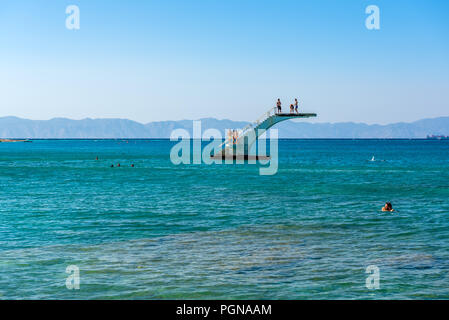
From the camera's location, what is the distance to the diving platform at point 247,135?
59.2 meters

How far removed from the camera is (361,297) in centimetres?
1245

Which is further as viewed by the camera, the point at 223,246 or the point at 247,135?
the point at 247,135

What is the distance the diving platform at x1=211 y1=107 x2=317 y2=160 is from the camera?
5922 cm

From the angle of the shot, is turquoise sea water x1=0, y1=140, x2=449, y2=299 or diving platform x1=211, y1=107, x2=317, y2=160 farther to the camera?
diving platform x1=211, y1=107, x2=317, y2=160

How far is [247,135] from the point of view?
209ft

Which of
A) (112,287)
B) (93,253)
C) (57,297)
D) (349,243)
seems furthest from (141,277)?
(349,243)

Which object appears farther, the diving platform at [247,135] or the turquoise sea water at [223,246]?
the diving platform at [247,135]

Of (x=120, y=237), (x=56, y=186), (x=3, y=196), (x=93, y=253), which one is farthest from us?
(x=56, y=186)

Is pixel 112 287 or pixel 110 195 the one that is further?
pixel 110 195

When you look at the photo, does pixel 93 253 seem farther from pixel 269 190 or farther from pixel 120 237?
pixel 269 190
